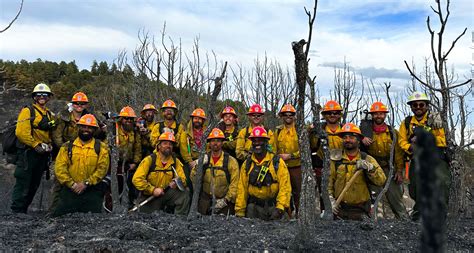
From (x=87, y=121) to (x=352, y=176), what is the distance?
4626 millimetres

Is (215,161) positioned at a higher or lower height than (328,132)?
lower

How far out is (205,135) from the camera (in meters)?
6.29

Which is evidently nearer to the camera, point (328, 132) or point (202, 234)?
point (202, 234)

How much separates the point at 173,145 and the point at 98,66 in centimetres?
2676

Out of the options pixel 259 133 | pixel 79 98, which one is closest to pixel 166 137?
pixel 259 133

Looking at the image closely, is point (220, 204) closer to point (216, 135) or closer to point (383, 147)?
point (216, 135)

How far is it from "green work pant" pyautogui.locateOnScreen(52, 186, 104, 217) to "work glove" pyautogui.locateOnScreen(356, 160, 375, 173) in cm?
455

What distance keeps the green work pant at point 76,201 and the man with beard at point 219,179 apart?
1.84 metres

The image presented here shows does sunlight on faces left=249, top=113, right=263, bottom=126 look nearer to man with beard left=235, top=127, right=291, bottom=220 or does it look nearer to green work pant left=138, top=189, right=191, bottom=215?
man with beard left=235, top=127, right=291, bottom=220

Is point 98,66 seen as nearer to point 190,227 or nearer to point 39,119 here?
point 39,119

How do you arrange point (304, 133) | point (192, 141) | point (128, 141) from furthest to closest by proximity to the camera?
point (192, 141) < point (128, 141) < point (304, 133)

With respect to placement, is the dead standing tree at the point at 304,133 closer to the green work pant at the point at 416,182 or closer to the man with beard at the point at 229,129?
the green work pant at the point at 416,182

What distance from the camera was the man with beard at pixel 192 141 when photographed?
8.99 meters

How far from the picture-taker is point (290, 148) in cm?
866
